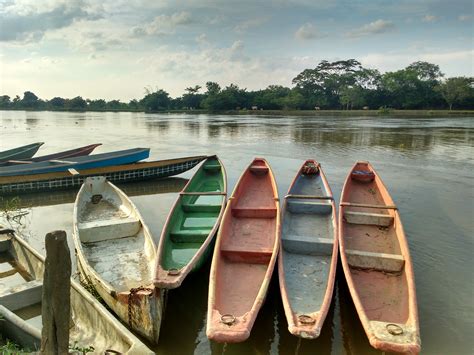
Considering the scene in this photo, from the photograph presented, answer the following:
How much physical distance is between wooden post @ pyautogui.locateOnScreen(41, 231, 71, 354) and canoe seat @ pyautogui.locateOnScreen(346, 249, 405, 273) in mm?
4098

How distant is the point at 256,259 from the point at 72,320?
2.66 metres

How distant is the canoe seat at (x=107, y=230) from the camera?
6738 millimetres

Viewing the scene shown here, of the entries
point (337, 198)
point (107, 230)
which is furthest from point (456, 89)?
point (107, 230)

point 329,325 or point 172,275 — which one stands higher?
point 172,275

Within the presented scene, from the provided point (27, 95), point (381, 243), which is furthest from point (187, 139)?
point (27, 95)

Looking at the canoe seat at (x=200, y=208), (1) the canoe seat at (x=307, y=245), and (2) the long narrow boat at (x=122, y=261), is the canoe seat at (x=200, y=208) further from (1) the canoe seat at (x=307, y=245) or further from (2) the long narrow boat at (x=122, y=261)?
(1) the canoe seat at (x=307, y=245)

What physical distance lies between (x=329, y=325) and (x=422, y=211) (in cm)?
635

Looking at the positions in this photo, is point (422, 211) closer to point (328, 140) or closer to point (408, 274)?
point (408, 274)

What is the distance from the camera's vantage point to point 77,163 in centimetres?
1274

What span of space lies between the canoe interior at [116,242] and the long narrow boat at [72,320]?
2.33ft

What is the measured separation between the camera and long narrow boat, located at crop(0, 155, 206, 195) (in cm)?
1164

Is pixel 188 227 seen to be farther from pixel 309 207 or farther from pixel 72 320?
pixel 72 320

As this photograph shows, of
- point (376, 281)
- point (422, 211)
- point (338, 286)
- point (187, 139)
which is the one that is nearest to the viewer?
point (376, 281)

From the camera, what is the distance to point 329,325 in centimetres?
519
